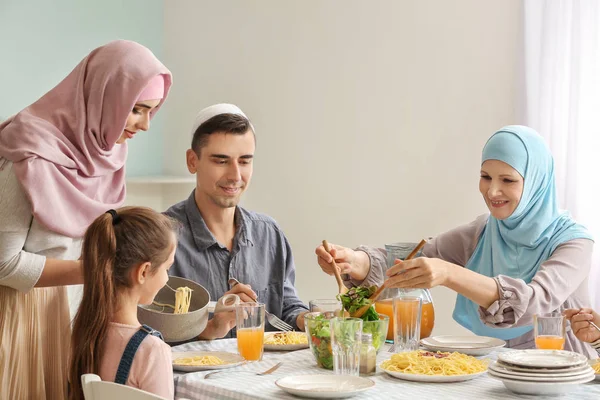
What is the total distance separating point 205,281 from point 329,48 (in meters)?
1.94

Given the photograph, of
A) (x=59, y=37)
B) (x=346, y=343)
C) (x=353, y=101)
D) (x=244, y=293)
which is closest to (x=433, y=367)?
(x=346, y=343)

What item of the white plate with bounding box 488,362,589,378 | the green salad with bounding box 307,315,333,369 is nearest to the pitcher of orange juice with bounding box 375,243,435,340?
the green salad with bounding box 307,315,333,369

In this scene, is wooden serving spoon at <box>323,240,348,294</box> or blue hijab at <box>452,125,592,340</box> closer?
wooden serving spoon at <box>323,240,348,294</box>

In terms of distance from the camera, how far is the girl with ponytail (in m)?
1.59

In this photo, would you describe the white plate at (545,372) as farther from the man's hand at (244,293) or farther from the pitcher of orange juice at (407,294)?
the man's hand at (244,293)

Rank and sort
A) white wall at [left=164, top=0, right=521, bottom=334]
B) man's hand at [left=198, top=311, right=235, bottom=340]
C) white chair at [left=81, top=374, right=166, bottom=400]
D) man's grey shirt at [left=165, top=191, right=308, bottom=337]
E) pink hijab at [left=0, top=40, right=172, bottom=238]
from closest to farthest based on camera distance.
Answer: white chair at [left=81, top=374, right=166, bottom=400] < pink hijab at [left=0, top=40, right=172, bottom=238] < man's hand at [left=198, top=311, right=235, bottom=340] < man's grey shirt at [left=165, top=191, right=308, bottom=337] < white wall at [left=164, top=0, right=521, bottom=334]

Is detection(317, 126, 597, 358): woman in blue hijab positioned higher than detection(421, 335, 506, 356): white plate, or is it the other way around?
detection(317, 126, 597, 358): woman in blue hijab

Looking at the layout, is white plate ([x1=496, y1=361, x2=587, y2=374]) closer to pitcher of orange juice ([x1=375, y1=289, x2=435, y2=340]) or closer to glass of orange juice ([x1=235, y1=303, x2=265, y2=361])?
pitcher of orange juice ([x1=375, y1=289, x2=435, y2=340])

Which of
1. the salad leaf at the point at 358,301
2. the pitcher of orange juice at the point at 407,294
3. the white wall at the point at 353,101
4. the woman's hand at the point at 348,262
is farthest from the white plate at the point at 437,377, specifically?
the white wall at the point at 353,101

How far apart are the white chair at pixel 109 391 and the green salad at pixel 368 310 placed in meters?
0.64

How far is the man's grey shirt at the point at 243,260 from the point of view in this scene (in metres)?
2.50

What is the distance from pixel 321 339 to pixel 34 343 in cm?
83

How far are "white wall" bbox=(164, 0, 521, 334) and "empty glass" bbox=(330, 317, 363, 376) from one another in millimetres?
2025

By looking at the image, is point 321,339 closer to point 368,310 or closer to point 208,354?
point 368,310
